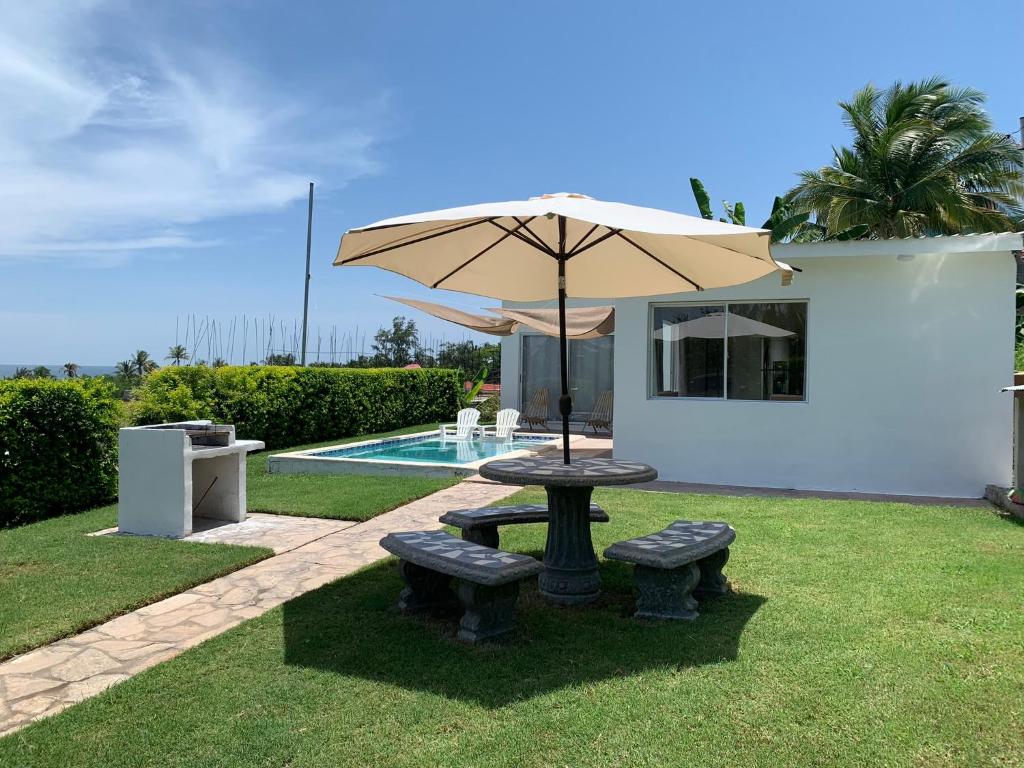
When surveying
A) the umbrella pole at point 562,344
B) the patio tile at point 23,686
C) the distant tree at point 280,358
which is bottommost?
the patio tile at point 23,686

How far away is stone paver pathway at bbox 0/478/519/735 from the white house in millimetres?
4520

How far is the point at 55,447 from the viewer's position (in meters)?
7.73

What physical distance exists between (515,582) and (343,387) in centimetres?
1202

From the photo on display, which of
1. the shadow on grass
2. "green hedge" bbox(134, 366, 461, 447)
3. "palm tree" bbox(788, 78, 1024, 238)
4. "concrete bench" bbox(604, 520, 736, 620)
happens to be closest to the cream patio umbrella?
"concrete bench" bbox(604, 520, 736, 620)

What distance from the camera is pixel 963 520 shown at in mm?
7242

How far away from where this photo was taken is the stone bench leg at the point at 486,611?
3793mm

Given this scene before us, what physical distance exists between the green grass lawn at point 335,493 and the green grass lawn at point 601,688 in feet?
9.06

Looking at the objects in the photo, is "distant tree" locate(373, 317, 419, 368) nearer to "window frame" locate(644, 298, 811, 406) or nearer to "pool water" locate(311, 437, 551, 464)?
"pool water" locate(311, 437, 551, 464)

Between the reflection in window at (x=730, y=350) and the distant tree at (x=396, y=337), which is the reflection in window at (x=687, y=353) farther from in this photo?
the distant tree at (x=396, y=337)

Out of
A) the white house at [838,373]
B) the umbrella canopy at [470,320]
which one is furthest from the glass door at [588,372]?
the white house at [838,373]

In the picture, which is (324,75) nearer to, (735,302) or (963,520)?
(735,302)

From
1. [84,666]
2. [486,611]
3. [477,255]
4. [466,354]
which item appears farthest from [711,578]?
[466,354]

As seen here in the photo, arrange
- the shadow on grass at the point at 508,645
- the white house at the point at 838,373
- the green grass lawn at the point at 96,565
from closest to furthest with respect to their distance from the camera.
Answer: the shadow on grass at the point at 508,645 < the green grass lawn at the point at 96,565 < the white house at the point at 838,373

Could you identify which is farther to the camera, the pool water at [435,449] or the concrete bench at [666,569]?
the pool water at [435,449]
